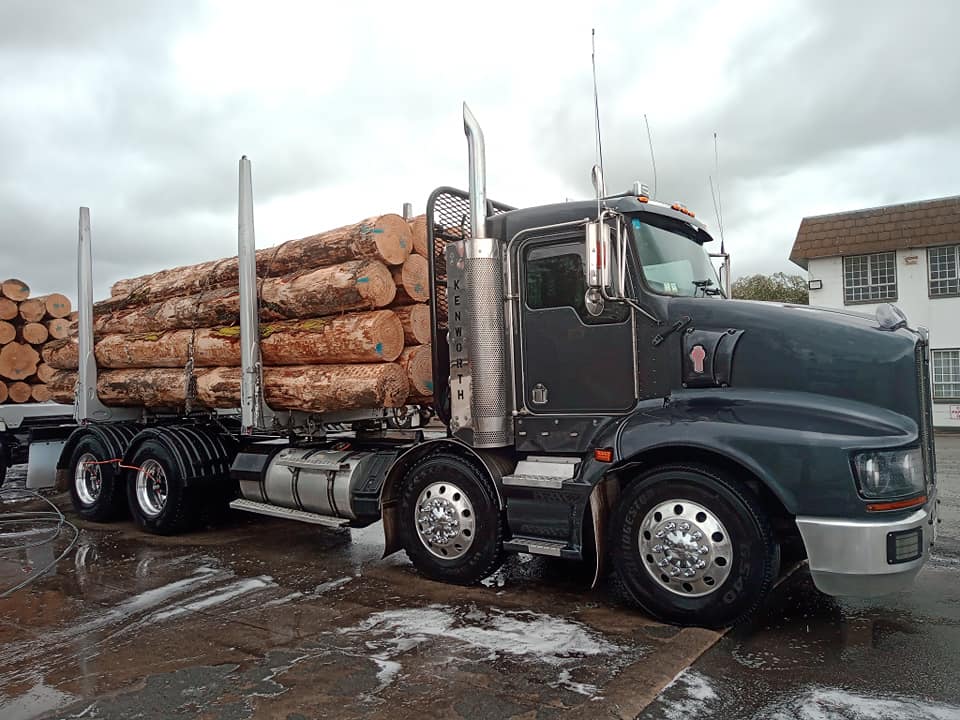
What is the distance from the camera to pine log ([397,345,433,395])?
22.3ft

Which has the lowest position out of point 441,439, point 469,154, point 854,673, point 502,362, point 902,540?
point 854,673

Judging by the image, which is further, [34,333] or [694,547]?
[34,333]

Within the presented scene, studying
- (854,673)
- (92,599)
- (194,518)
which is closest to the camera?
(854,673)

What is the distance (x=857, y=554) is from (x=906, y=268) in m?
20.8

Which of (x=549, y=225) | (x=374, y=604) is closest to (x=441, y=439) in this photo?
(x=374, y=604)

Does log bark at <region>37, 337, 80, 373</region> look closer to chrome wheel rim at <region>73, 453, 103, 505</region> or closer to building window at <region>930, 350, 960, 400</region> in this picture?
chrome wheel rim at <region>73, 453, 103, 505</region>

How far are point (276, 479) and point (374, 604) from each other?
2.41 meters

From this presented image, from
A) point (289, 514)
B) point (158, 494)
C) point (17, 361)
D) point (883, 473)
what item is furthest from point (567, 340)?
point (17, 361)

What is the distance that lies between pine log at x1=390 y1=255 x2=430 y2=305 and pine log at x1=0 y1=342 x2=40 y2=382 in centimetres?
923

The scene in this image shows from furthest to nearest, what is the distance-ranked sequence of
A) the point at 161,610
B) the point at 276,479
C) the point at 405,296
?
the point at 276,479, the point at 405,296, the point at 161,610

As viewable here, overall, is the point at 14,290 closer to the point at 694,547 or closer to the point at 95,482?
the point at 95,482

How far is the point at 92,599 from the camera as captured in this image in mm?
6105

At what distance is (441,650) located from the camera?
4.71 m

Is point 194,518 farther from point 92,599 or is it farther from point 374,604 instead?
point 374,604
